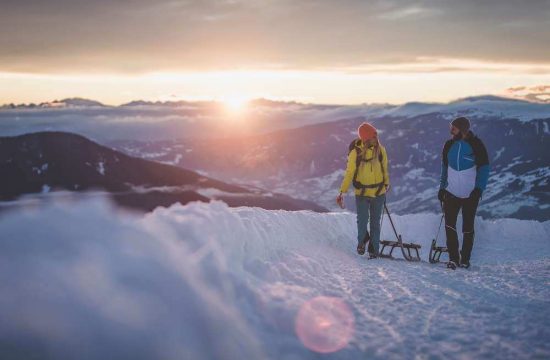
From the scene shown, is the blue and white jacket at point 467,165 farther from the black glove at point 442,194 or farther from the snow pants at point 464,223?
the black glove at point 442,194

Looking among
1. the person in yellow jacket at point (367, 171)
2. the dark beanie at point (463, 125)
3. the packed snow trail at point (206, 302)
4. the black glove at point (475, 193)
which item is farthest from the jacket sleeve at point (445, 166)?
the packed snow trail at point (206, 302)

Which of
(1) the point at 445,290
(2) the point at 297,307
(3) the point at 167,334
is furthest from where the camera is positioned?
(1) the point at 445,290

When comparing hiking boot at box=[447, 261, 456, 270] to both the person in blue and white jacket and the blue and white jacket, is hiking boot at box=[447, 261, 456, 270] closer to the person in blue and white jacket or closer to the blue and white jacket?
the person in blue and white jacket

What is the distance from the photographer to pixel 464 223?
1007cm

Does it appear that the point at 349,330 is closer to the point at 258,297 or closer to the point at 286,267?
the point at 258,297

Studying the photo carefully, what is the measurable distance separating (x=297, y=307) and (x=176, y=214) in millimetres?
2912

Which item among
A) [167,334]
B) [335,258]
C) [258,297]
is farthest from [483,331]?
[335,258]

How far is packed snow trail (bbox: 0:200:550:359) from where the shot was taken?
14.9 ft

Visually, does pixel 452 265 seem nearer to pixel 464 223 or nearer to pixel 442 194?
pixel 464 223

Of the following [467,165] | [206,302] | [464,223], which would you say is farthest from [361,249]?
[206,302]

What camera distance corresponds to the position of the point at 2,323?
432 centimetres

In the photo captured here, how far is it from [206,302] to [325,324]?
4.38 ft

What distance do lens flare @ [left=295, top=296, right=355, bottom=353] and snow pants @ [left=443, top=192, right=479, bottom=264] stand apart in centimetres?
470

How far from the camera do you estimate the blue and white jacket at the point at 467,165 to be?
9.62 m
